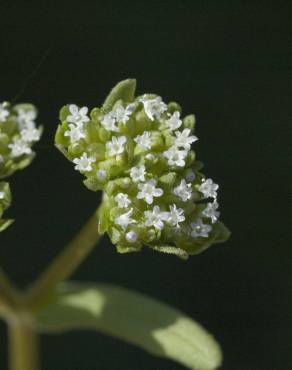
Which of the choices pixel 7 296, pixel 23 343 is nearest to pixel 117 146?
pixel 7 296

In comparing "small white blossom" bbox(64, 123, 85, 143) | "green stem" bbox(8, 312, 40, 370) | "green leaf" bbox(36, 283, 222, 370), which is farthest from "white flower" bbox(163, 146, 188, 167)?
"green stem" bbox(8, 312, 40, 370)

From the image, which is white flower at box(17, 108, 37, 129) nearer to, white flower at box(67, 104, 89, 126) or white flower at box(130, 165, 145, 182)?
white flower at box(67, 104, 89, 126)

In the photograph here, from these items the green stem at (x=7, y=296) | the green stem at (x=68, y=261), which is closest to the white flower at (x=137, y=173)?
the green stem at (x=68, y=261)

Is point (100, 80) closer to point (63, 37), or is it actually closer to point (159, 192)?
point (63, 37)

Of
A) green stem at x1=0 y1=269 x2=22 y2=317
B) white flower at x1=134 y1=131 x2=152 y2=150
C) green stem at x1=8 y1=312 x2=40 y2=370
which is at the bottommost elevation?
green stem at x1=8 y1=312 x2=40 y2=370

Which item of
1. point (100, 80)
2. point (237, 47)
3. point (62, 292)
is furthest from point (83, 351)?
point (237, 47)
